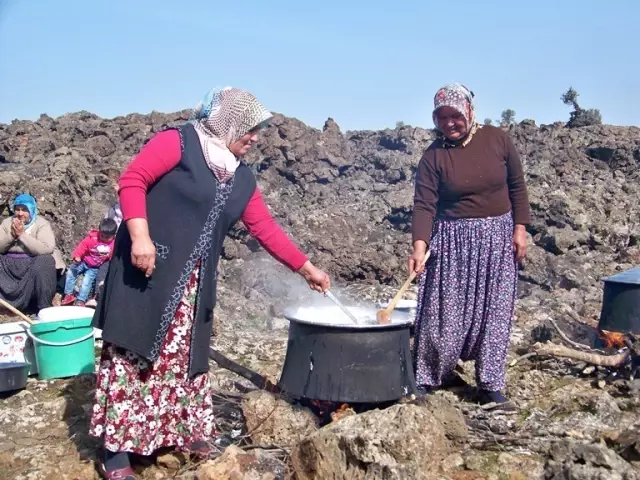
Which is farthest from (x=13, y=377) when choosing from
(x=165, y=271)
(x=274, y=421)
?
(x=165, y=271)

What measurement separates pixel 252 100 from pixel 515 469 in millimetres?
1924

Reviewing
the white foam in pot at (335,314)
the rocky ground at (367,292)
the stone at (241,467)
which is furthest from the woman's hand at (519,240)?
the stone at (241,467)

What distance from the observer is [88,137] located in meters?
13.3

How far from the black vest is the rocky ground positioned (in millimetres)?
609

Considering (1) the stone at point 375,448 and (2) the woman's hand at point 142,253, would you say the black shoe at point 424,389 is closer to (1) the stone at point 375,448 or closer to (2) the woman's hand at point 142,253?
(1) the stone at point 375,448

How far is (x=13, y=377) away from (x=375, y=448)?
104 inches

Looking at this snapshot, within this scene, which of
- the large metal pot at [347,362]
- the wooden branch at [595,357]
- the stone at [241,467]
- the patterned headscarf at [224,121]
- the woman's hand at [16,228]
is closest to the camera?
the stone at [241,467]

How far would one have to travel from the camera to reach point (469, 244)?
369cm

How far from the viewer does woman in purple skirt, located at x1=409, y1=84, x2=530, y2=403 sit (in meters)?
3.68

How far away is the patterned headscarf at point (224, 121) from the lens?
8.54ft

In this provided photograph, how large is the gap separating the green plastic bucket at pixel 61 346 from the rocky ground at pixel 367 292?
118mm

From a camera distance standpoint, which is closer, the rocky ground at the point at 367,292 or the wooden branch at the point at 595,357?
the rocky ground at the point at 367,292

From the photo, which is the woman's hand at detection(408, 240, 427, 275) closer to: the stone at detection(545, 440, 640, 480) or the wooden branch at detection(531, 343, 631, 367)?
the wooden branch at detection(531, 343, 631, 367)

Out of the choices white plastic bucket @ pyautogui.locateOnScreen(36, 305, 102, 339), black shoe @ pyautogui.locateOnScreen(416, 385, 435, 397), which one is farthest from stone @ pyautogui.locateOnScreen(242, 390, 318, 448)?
white plastic bucket @ pyautogui.locateOnScreen(36, 305, 102, 339)
